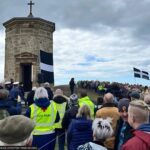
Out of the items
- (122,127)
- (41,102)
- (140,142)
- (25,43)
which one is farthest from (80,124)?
(25,43)

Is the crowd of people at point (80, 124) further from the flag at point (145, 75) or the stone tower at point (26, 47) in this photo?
the stone tower at point (26, 47)

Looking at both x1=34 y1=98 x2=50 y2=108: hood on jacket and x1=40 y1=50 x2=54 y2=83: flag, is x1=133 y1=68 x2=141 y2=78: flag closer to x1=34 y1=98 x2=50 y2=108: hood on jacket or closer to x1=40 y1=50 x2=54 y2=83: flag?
x1=40 y1=50 x2=54 y2=83: flag

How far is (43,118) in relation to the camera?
29.3 ft

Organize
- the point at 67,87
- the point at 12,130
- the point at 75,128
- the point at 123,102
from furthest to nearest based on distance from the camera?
the point at 67,87, the point at 75,128, the point at 123,102, the point at 12,130


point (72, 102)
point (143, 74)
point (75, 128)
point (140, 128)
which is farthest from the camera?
point (143, 74)

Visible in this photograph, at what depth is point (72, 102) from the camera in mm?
11820

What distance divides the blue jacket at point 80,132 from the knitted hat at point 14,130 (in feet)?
11.5

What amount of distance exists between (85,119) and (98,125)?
211cm

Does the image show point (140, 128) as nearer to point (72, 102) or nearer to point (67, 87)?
point (72, 102)

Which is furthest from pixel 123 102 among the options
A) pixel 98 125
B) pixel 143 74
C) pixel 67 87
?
pixel 67 87

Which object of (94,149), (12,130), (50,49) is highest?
(50,49)

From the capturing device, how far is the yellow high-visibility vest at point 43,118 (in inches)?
349

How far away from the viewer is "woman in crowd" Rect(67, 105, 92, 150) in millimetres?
7586

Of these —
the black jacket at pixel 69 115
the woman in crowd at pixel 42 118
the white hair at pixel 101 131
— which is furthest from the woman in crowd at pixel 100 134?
the black jacket at pixel 69 115
